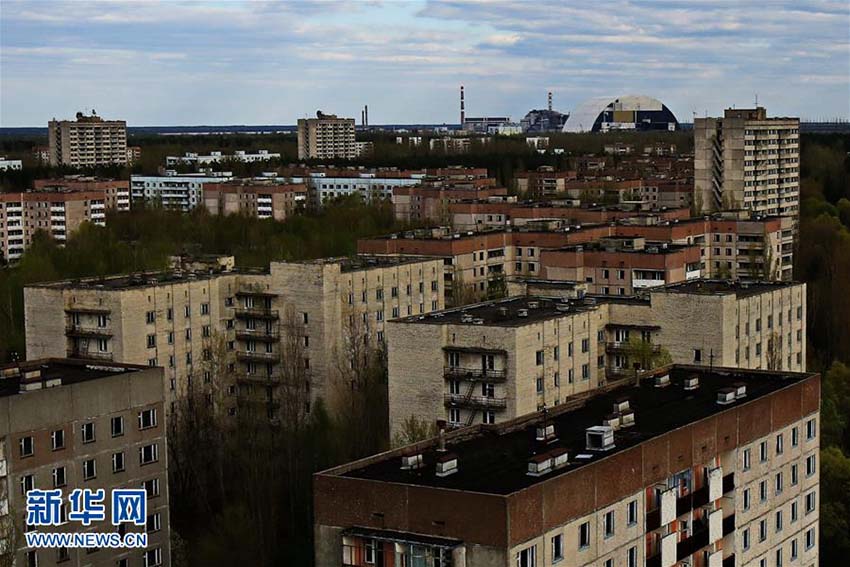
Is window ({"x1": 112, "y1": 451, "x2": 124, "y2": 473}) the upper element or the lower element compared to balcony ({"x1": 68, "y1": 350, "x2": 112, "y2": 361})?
lower

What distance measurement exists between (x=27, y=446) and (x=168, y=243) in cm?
2881

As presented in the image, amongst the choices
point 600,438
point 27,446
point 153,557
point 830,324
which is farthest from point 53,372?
point 830,324

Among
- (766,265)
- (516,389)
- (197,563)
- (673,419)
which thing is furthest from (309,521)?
(766,265)

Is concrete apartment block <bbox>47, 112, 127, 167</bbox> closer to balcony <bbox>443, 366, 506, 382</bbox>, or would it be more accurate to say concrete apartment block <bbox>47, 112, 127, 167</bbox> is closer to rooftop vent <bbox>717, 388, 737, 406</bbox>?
balcony <bbox>443, 366, 506, 382</bbox>

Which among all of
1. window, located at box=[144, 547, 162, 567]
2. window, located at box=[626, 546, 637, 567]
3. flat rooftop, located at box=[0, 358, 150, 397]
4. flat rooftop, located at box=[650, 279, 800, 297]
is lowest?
window, located at box=[144, 547, 162, 567]

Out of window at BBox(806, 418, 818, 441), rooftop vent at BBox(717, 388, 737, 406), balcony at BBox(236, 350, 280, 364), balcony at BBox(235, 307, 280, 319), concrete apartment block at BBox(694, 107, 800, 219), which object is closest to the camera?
rooftop vent at BBox(717, 388, 737, 406)

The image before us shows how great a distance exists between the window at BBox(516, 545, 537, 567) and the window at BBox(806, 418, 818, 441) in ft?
17.5

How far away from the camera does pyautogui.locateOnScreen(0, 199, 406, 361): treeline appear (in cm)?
3591

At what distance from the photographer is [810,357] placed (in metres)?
29.6

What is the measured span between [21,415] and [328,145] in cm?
8804

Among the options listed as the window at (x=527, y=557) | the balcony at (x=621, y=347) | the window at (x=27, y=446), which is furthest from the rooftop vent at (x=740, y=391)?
the window at (x=27, y=446)

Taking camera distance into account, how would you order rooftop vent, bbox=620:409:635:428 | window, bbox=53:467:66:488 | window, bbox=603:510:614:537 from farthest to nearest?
window, bbox=53:467:66:488
rooftop vent, bbox=620:409:635:428
window, bbox=603:510:614:537

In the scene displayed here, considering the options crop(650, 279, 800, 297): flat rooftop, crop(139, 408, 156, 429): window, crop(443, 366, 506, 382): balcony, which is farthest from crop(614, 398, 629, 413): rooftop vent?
crop(650, 279, 800, 297): flat rooftop

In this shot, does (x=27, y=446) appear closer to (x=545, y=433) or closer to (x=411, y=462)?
(x=411, y=462)
